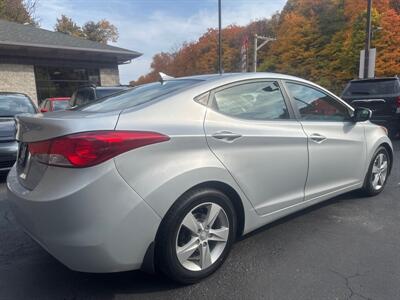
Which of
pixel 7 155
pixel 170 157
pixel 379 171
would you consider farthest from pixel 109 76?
pixel 170 157

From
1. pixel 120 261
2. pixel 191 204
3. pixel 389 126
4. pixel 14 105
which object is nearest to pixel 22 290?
pixel 120 261

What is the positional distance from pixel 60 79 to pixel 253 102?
17355 mm

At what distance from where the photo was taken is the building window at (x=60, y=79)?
17938mm

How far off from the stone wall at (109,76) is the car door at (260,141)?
17064 mm

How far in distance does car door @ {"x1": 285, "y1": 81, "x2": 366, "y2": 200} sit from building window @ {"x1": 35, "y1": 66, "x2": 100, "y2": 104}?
54.6 feet

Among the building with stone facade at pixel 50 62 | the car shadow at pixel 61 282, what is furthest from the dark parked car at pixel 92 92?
the building with stone facade at pixel 50 62

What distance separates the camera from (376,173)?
465 centimetres

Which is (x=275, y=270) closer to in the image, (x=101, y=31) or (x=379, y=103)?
(x=379, y=103)

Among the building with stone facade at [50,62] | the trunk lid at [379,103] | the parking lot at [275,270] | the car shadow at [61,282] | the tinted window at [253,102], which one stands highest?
the building with stone facade at [50,62]

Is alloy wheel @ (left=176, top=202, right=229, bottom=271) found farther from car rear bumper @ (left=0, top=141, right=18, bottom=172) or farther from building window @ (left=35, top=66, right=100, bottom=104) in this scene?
building window @ (left=35, top=66, right=100, bottom=104)

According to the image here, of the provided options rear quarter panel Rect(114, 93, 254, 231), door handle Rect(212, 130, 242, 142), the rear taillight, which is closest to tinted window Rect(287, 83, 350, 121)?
door handle Rect(212, 130, 242, 142)

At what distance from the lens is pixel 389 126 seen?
29.8 ft

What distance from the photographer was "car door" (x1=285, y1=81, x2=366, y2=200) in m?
3.57

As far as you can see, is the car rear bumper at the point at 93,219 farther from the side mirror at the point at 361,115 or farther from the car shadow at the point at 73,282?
the side mirror at the point at 361,115
